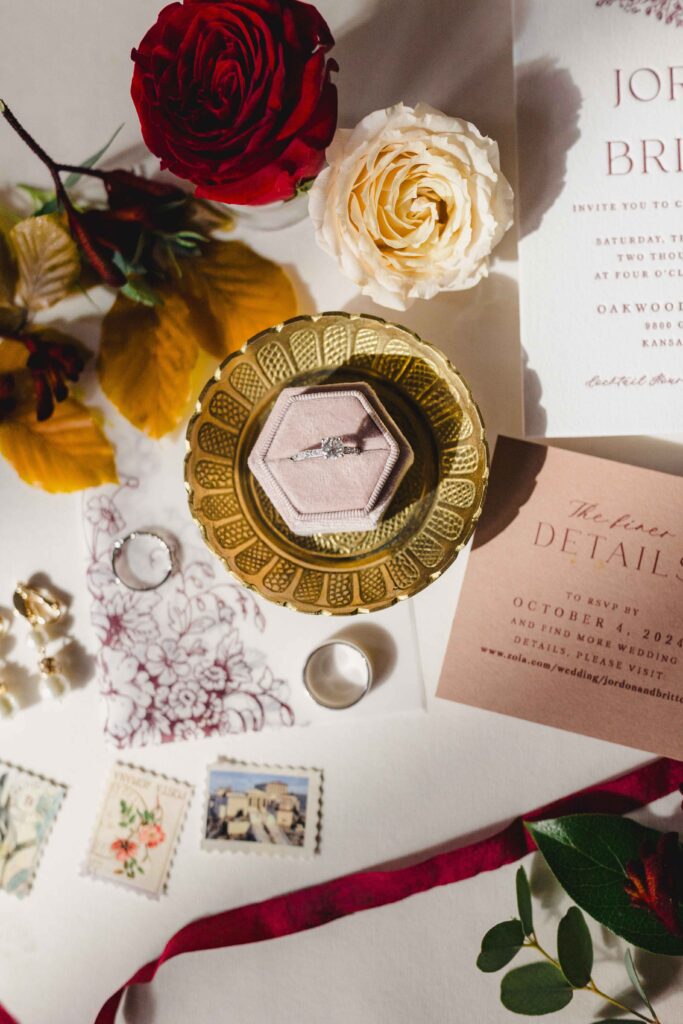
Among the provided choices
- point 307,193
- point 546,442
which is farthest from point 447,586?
point 307,193

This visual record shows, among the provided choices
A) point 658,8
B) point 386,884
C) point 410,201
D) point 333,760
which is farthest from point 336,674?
point 658,8

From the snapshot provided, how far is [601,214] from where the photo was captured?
28.2 inches

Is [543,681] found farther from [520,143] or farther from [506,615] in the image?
[520,143]

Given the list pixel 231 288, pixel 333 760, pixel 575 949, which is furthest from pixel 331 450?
pixel 575 949

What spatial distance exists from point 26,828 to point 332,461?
48cm

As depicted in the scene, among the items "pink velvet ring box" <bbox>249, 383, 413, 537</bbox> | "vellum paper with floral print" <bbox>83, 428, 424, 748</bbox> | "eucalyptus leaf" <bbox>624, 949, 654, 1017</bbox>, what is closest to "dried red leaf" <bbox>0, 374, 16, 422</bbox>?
"vellum paper with floral print" <bbox>83, 428, 424, 748</bbox>

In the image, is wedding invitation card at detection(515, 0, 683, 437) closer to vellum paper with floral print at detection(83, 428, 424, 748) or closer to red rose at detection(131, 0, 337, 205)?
red rose at detection(131, 0, 337, 205)

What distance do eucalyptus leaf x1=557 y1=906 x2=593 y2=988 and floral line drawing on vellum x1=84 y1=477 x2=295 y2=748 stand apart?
318 millimetres

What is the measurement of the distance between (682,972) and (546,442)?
0.52 meters

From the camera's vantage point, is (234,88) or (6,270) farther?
(6,270)

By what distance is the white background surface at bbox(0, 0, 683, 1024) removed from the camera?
0.74m

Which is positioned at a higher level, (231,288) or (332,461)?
(231,288)

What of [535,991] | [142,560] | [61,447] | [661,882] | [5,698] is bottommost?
[535,991]

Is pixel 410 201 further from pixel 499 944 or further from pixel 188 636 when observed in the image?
pixel 499 944
